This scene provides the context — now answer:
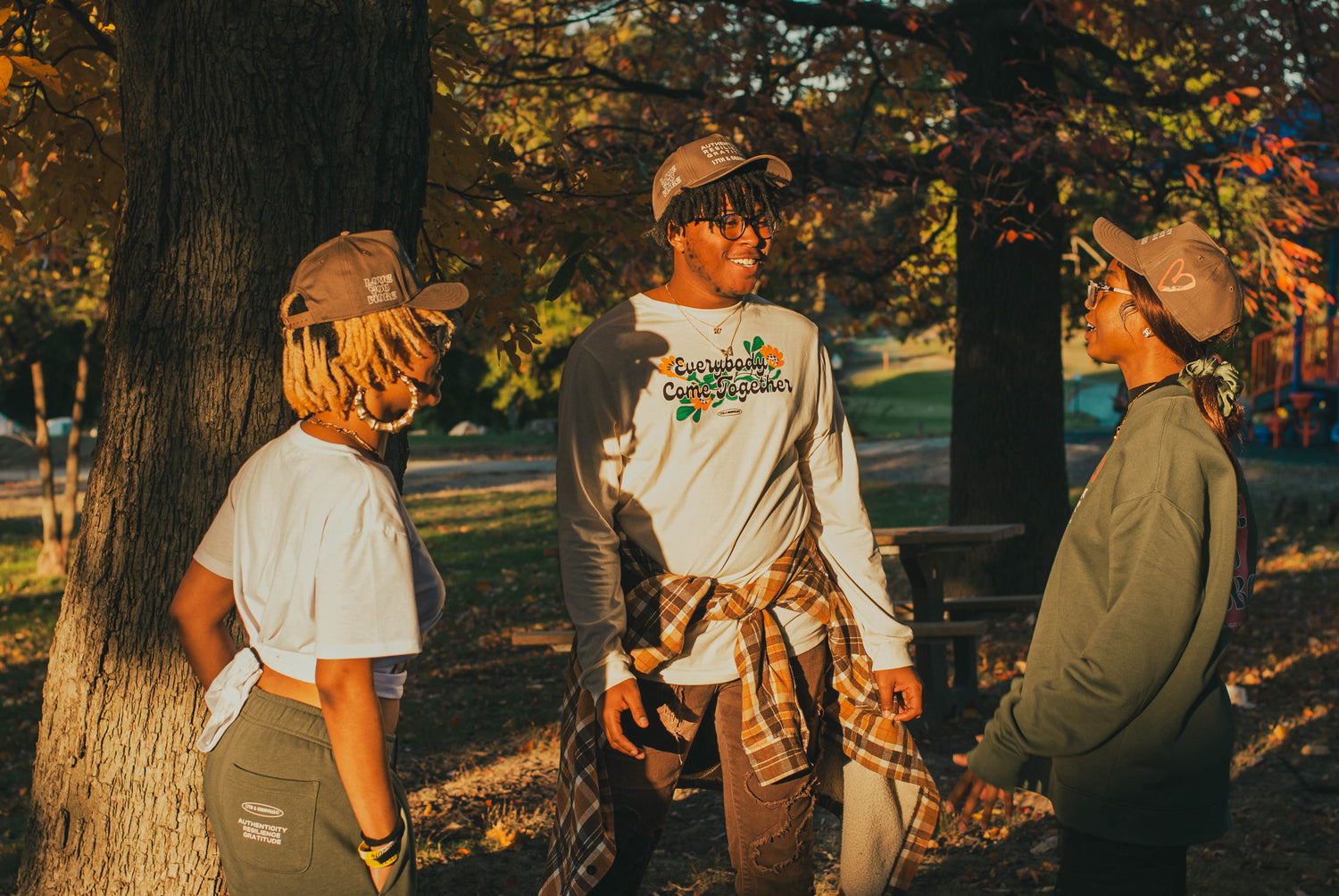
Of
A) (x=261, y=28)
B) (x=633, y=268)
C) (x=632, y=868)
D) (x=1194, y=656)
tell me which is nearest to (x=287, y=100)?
(x=261, y=28)

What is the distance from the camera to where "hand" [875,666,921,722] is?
295 cm

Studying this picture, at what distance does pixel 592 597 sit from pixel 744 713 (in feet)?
1.51

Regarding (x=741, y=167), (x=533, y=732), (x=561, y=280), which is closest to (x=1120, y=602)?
(x=741, y=167)

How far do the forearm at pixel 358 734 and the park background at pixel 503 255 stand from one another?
124cm

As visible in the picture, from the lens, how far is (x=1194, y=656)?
229cm

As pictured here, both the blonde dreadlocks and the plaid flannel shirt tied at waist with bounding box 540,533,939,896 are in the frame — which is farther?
the plaid flannel shirt tied at waist with bounding box 540,533,939,896

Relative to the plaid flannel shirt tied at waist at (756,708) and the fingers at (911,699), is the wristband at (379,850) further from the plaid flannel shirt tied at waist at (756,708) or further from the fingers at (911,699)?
the fingers at (911,699)

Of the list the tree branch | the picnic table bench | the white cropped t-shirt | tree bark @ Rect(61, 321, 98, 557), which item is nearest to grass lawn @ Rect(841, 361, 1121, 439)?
tree bark @ Rect(61, 321, 98, 557)

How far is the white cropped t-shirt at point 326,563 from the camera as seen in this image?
1.95 m

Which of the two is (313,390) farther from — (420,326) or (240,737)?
(240,737)

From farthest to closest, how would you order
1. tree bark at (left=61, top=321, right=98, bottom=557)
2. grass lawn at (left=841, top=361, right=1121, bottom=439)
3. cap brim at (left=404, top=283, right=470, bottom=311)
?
grass lawn at (left=841, top=361, right=1121, bottom=439) < tree bark at (left=61, top=321, right=98, bottom=557) < cap brim at (left=404, top=283, right=470, bottom=311)

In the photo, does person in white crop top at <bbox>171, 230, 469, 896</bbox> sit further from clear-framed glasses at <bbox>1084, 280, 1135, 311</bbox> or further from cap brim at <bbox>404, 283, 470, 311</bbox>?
clear-framed glasses at <bbox>1084, 280, 1135, 311</bbox>

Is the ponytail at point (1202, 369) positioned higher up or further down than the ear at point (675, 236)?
further down

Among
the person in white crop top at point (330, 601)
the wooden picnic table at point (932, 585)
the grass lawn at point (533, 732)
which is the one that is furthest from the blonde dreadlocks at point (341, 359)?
the wooden picnic table at point (932, 585)
